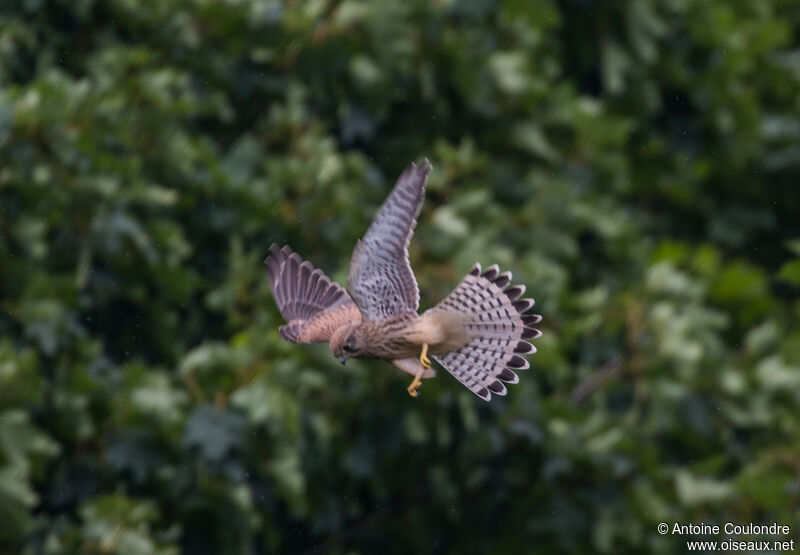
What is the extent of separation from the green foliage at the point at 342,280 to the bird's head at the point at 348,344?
3.20 feet

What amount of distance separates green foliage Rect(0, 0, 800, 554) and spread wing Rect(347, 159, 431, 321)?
4.06ft

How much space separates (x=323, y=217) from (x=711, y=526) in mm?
2587

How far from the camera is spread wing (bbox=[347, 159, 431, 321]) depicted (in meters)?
4.94

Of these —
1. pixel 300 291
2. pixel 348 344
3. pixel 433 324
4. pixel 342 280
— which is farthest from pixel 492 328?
pixel 342 280

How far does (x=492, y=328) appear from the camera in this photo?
18.0 ft

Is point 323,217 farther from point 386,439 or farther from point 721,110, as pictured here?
point 721,110

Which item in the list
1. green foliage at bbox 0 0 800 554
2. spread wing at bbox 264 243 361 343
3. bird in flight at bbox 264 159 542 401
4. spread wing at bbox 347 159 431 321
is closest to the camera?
spread wing at bbox 347 159 431 321

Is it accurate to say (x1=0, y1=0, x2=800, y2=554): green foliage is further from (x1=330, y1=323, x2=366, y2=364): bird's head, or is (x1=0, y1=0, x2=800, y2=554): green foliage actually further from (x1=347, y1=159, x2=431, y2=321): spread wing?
(x1=347, y1=159, x2=431, y2=321): spread wing

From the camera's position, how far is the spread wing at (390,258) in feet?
16.2

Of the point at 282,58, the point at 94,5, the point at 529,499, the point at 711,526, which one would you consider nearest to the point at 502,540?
the point at 529,499

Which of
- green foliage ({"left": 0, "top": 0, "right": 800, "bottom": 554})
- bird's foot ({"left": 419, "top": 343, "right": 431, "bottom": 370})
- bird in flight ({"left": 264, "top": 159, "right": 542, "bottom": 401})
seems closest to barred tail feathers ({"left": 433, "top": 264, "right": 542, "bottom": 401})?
bird in flight ({"left": 264, "top": 159, "right": 542, "bottom": 401})

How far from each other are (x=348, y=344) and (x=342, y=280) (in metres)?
1.20

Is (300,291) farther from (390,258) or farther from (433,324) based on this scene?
(390,258)

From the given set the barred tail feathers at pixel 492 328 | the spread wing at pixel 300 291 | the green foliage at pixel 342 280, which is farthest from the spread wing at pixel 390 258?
the green foliage at pixel 342 280
